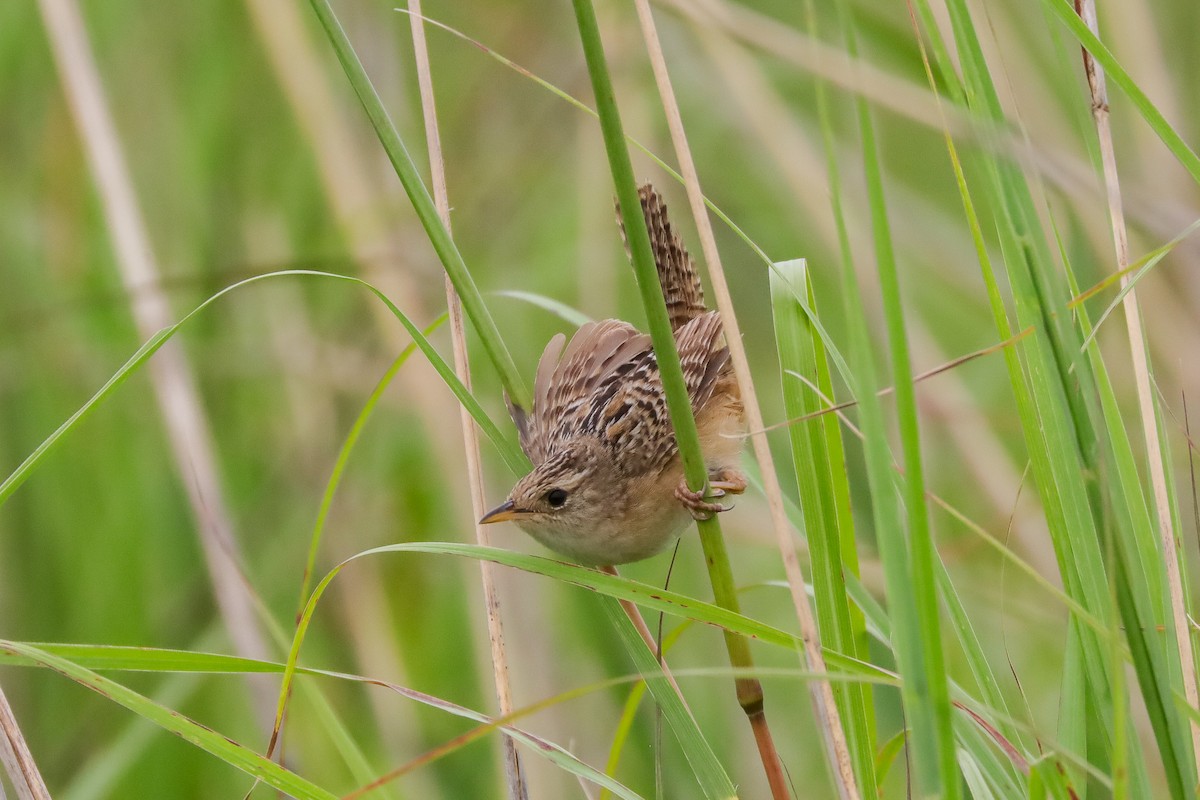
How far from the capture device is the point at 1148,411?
1.55 meters

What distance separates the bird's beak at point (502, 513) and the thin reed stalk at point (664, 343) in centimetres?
51

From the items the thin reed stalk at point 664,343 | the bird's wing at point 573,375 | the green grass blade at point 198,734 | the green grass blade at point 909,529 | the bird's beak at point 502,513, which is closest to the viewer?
the green grass blade at point 909,529

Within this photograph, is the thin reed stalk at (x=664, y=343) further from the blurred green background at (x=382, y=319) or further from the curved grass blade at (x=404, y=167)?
the blurred green background at (x=382, y=319)

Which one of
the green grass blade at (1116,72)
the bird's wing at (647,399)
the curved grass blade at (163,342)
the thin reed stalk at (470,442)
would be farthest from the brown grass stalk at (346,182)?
the green grass blade at (1116,72)

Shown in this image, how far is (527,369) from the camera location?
3195mm

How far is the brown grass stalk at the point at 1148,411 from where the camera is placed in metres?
1.43

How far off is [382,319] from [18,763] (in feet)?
6.27

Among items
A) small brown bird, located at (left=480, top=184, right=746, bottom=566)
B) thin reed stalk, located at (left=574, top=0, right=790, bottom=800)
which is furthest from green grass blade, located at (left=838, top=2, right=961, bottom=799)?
small brown bird, located at (left=480, top=184, right=746, bottom=566)

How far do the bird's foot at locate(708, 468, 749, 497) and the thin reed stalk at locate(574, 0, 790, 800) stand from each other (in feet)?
1.85

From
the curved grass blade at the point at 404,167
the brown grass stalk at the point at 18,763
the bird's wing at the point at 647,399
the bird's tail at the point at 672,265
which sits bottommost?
the brown grass stalk at the point at 18,763

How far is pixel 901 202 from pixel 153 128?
2238 millimetres

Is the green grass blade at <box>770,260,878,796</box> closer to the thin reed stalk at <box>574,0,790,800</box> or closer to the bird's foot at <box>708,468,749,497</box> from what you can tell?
the thin reed stalk at <box>574,0,790,800</box>

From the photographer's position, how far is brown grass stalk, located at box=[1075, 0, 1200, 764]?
143 centimetres

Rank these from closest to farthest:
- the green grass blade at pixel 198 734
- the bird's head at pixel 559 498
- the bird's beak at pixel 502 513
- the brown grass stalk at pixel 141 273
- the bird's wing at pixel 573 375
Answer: the green grass blade at pixel 198 734 → the bird's beak at pixel 502 513 → the bird's head at pixel 559 498 → the bird's wing at pixel 573 375 → the brown grass stalk at pixel 141 273
